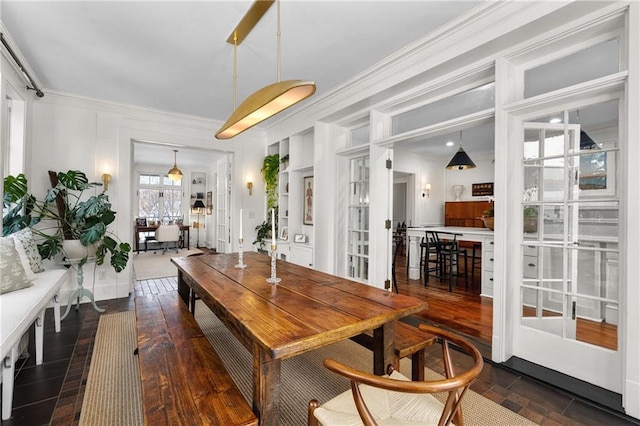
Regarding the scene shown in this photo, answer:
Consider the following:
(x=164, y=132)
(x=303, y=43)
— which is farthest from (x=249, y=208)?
(x=303, y=43)

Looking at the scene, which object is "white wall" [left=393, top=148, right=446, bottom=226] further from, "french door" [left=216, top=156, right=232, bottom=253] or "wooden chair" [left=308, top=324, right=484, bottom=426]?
"wooden chair" [left=308, top=324, right=484, bottom=426]

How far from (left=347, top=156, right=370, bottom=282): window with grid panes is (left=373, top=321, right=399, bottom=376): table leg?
2.16 m

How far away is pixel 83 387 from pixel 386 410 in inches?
84.6

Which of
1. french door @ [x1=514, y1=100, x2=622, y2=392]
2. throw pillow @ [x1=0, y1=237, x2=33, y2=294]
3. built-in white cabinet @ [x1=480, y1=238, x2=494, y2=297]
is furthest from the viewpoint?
built-in white cabinet @ [x1=480, y1=238, x2=494, y2=297]

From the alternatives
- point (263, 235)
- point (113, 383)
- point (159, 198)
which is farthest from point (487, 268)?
point (159, 198)

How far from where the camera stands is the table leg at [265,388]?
1235 millimetres

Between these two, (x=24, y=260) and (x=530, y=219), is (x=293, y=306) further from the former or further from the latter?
(x=24, y=260)

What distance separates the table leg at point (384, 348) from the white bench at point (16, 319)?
1.92 meters

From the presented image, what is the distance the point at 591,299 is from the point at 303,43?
3.07 meters

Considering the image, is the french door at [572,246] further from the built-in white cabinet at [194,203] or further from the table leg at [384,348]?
the built-in white cabinet at [194,203]

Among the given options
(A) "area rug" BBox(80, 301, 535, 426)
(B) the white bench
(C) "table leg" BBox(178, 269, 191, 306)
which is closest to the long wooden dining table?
(C) "table leg" BBox(178, 269, 191, 306)

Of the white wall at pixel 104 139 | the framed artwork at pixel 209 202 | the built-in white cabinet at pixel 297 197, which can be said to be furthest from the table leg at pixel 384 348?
the framed artwork at pixel 209 202

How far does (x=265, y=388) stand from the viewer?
4.07 ft

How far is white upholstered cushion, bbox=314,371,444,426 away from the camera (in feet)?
3.74
